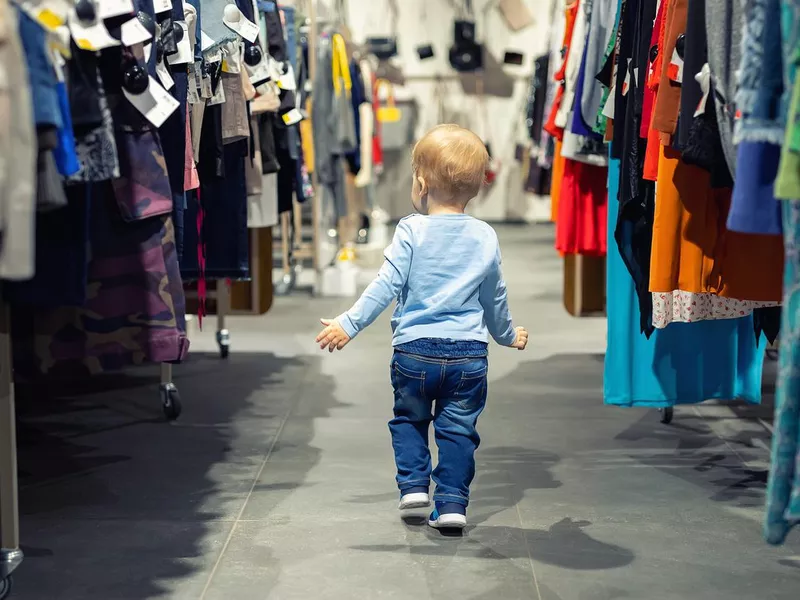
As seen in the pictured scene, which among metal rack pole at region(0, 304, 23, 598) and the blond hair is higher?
the blond hair

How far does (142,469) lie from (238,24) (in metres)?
1.32

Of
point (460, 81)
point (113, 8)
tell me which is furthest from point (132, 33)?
point (460, 81)

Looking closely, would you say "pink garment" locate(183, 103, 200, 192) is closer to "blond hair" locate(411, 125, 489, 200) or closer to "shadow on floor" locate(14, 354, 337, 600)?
"blond hair" locate(411, 125, 489, 200)

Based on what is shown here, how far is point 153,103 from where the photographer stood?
2.54 meters

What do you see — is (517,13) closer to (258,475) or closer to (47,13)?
(258,475)

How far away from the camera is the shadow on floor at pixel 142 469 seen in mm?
2598

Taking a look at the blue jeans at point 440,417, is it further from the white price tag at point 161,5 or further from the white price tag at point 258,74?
the white price tag at point 258,74

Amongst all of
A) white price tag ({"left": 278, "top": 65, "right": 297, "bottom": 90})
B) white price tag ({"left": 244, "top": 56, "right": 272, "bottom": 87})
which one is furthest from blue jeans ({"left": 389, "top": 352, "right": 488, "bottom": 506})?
white price tag ({"left": 278, "top": 65, "right": 297, "bottom": 90})

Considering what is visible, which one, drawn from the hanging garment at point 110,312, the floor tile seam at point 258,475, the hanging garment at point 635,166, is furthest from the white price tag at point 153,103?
the hanging garment at point 635,166

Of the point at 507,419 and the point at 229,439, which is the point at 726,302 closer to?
the point at 507,419

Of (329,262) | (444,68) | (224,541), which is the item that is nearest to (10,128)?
(224,541)

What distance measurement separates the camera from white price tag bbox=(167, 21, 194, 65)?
296 centimetres

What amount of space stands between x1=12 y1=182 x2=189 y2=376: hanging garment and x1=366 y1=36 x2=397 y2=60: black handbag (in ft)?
30.9

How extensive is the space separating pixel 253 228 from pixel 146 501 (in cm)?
205
